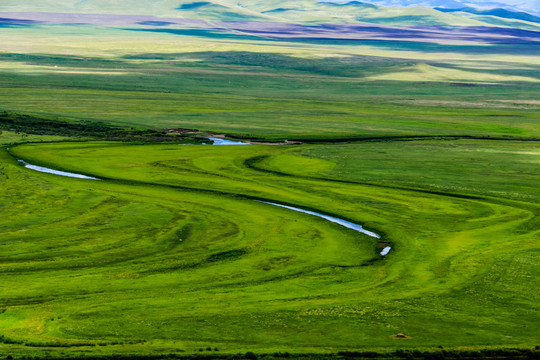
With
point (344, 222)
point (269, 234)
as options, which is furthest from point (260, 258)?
point (344, 222)

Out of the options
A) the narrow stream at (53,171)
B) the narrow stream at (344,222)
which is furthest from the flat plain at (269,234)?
the narrow stream at (53,171)

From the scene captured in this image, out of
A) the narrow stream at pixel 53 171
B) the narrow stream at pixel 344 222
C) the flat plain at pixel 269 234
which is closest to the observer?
the flat plain at pixel 269 234

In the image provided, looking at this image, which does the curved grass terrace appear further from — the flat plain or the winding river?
the winding river

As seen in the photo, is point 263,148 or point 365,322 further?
point 263,148

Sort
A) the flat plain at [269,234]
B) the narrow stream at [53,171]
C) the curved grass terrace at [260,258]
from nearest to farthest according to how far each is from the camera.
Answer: the curved grass terrace at [260,258]
the flat plain at [269,234]
the narrow stream at [53,171]

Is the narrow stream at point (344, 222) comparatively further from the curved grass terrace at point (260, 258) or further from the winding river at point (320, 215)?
the curved grass terrace at point (260, 258)

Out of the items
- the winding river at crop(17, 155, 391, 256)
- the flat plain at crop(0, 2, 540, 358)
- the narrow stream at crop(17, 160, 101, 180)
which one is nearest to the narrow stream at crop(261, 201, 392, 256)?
the winding river at crop(17, 155, 391, 256)

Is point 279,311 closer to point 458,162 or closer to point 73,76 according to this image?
point 458,162

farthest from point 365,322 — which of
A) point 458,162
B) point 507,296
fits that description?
point 458,162

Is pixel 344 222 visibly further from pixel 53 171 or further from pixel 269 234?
pixel 53 171
